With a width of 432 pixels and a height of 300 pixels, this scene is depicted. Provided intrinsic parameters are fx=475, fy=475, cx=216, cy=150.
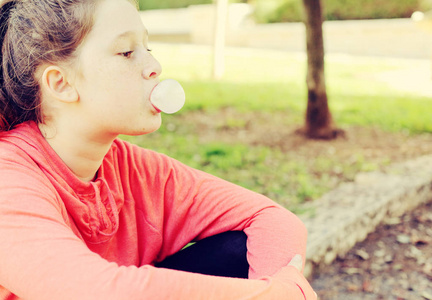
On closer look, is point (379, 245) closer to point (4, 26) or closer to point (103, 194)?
point (103, 194)

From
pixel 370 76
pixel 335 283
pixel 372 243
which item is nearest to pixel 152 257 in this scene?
pixel 335 283

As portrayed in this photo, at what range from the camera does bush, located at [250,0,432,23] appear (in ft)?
45.5

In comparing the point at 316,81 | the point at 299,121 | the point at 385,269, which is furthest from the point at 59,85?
the point at 299,121

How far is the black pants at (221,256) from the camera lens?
1.52 meters

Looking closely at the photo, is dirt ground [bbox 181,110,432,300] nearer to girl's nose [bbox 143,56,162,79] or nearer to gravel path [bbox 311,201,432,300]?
gravel path [bbox 311,201,432,300]

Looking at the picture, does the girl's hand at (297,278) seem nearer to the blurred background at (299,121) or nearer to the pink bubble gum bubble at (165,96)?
the pink bubble gum bubble at (165,96)

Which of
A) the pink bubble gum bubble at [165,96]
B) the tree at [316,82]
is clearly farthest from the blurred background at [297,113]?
the pink bubble gum bubble at [165,96]

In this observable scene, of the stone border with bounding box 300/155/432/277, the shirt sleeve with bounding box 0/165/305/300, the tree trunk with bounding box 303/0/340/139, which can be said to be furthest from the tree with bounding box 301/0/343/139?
the shirt sleeve with bounding box 0/165/305/300

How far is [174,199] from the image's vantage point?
1.56 m

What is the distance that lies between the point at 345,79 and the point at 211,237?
7.02m

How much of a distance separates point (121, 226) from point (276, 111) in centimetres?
423

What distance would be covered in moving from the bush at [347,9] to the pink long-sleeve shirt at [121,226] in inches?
512

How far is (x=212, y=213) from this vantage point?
1.56 metres

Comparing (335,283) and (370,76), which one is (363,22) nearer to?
(370,76)
